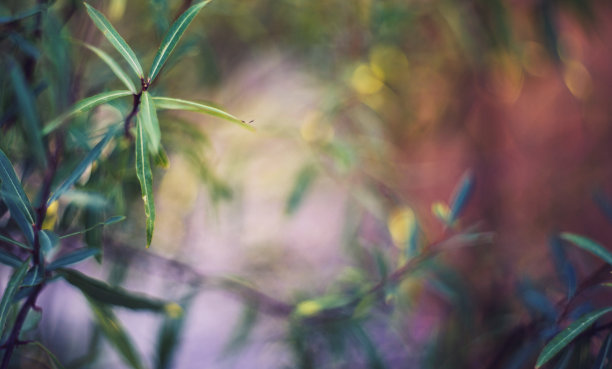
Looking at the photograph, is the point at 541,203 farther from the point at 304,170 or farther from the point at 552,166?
the point at 304,170

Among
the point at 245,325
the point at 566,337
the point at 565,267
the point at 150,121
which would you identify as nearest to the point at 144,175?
the point at 150,121

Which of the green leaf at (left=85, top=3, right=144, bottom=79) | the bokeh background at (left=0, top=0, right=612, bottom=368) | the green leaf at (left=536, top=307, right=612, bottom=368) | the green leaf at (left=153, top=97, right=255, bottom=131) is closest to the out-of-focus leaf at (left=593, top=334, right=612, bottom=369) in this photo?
the green leaf at (left=536, top=307, right=612, bottom=368)

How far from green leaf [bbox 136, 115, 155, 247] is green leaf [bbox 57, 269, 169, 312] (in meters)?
0.13

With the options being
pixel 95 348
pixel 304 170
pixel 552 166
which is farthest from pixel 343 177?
pixel 552 166

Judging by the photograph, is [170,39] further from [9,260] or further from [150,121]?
[9,260]

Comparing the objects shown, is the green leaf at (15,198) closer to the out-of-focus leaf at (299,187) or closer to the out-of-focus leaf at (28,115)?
the out-of-focus leaf at (28,115)

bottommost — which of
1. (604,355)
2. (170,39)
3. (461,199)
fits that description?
(604,355)

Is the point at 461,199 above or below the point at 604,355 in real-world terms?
above

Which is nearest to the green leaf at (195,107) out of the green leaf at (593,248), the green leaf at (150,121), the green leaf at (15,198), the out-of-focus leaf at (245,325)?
the green leaf at (150,121)

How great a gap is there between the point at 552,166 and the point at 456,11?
804 millimetres

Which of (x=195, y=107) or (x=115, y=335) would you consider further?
(x=115, y=335)

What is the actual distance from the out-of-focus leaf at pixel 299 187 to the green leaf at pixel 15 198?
46 cm

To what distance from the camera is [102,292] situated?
0.45 metres

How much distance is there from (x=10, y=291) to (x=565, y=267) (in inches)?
23.7
